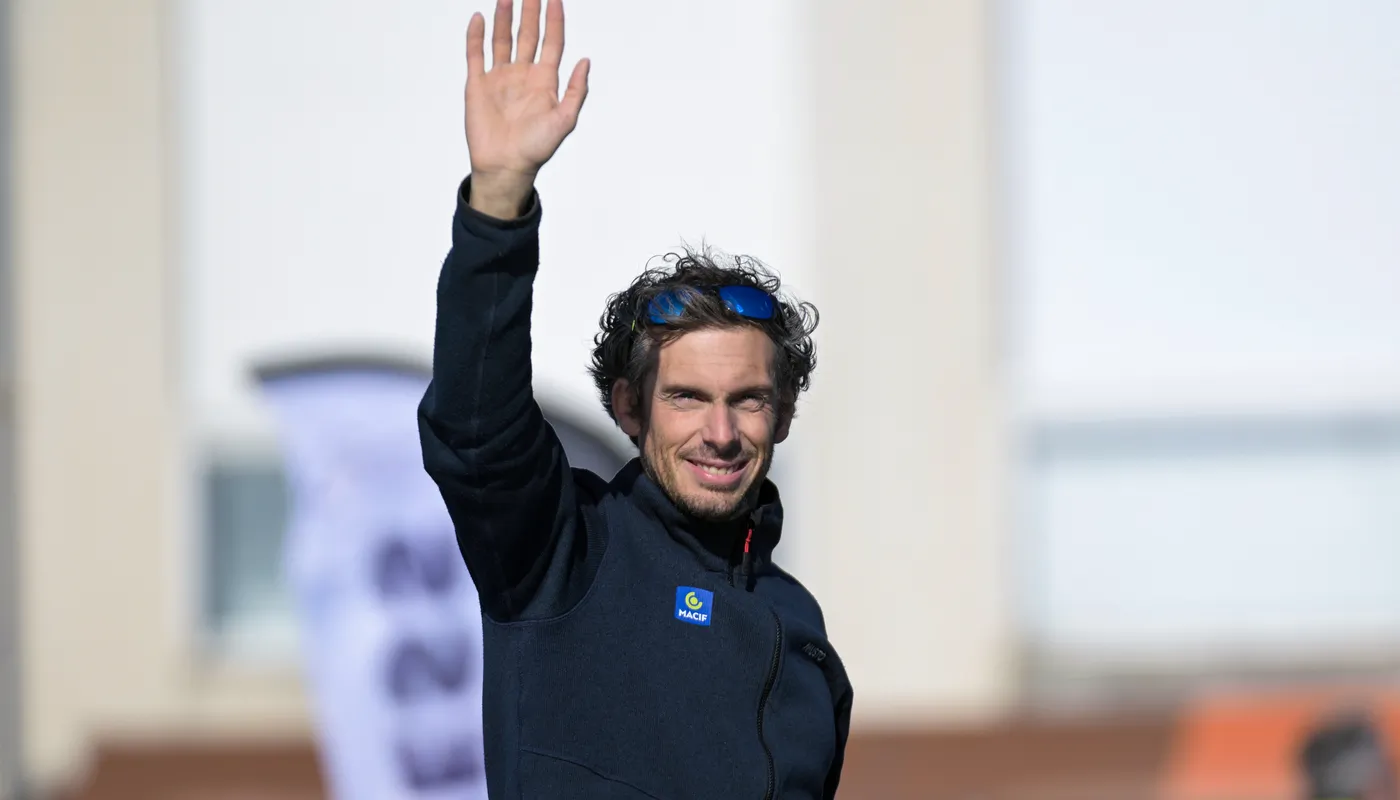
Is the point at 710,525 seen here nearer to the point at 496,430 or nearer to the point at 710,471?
the point at 710,471

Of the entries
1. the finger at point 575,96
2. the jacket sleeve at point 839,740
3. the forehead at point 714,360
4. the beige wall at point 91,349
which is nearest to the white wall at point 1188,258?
the beige wall at point 91,349

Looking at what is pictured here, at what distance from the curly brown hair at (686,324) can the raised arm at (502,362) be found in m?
0.20

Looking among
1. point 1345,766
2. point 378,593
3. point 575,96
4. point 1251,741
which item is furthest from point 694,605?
point 1251,741

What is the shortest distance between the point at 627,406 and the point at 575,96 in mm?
403

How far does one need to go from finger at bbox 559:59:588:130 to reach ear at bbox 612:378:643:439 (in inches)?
13.8

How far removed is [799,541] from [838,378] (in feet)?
2.48

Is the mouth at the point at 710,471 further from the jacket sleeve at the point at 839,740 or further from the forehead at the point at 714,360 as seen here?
the jacket sleeve at the point at 839,740

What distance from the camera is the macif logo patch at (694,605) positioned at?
1980 mm

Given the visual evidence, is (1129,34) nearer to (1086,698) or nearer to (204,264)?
(1086,698)

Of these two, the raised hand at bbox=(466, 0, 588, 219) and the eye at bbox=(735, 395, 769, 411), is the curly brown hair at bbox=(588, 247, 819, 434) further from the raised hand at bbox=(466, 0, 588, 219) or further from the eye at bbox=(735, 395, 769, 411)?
the raised hand at bbox=(466, 0, 588, 219)

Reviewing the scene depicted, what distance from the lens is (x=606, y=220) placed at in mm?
7824

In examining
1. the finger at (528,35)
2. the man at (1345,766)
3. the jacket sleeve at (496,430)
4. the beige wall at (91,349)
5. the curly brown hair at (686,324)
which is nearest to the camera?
the jacket sleeve at (496,430)

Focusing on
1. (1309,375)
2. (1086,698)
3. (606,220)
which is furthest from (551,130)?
(1309,375)

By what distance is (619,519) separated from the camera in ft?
6.66
